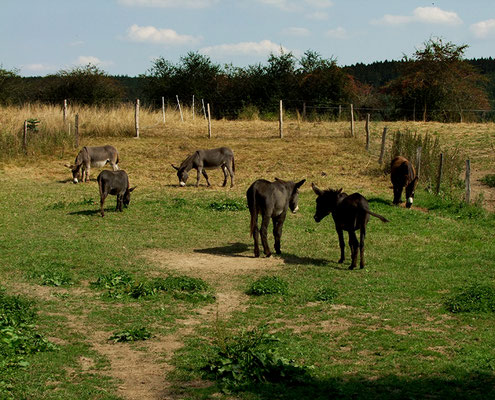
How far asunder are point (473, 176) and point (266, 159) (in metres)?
9.33

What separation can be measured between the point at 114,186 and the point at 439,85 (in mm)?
34655

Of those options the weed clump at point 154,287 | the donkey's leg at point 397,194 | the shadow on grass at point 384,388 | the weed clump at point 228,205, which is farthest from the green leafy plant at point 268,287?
the donkey's leg at point 397,194

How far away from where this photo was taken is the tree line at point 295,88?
4791 centimetres

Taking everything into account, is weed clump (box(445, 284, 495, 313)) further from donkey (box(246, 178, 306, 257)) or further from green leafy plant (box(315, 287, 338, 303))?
donkey (box(246, 178, 306, 257))

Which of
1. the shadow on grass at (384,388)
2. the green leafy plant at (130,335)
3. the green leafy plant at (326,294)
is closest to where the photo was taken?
the shadow on grass at (384,388)

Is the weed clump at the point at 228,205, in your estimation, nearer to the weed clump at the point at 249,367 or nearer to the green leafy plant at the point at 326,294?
the green leafy plant at the point at 326,294

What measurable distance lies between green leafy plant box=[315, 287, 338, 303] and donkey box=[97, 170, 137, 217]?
31.1 ft

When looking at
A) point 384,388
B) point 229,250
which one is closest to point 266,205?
point 229,250

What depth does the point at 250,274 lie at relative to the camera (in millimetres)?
13109

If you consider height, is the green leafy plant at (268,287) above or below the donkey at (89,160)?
below

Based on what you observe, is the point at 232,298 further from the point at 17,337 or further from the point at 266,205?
the point at 17,337

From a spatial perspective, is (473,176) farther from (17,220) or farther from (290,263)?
(17,220)

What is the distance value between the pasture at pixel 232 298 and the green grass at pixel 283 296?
0.03 m

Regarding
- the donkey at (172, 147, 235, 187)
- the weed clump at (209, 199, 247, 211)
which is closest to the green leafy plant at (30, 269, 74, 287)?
the weed clump at (209, 199, 247, 211)
